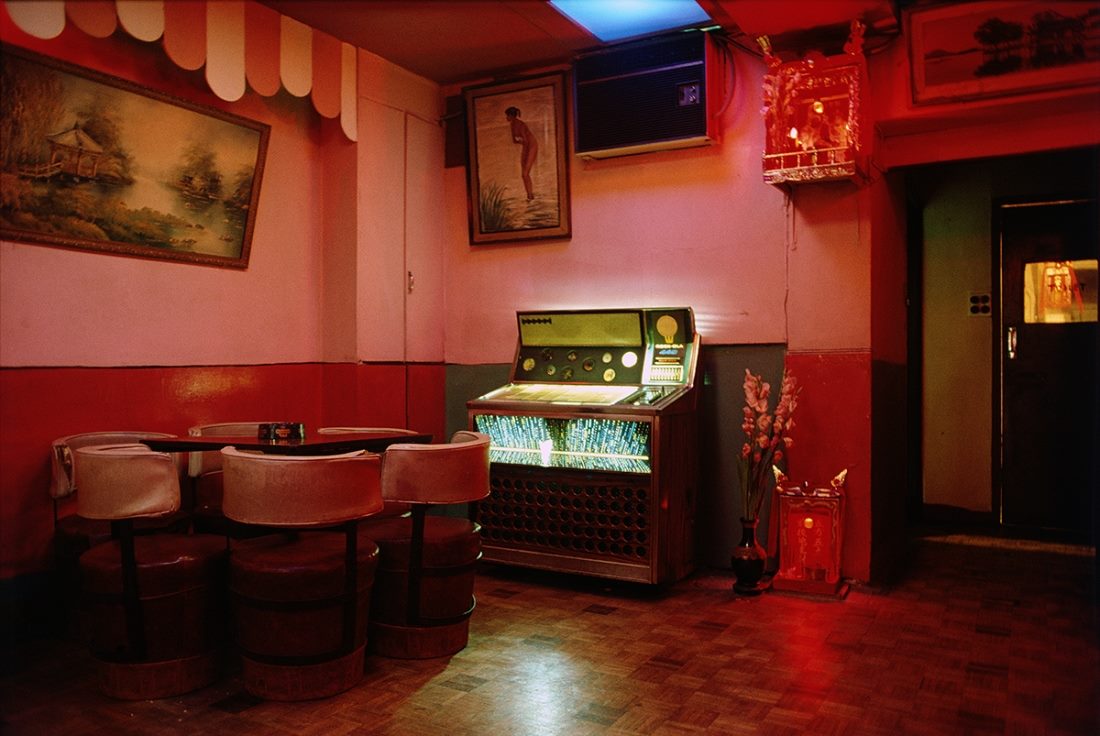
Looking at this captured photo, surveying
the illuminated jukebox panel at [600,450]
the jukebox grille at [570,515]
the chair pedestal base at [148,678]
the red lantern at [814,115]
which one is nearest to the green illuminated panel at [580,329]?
the illuminated jukebox panel at [600,450]

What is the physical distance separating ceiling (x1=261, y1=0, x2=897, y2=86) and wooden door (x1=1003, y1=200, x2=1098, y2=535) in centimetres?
280

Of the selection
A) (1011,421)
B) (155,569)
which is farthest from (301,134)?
(1011,421)

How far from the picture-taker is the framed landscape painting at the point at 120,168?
3646 millimetres

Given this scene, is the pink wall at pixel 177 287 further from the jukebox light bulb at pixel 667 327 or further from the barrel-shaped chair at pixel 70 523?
the jukebox light bulb at pixel 667 327

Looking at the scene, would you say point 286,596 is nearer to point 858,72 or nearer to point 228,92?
point 228,92

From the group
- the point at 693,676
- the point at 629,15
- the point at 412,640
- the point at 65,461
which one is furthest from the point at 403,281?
the point at 693,676

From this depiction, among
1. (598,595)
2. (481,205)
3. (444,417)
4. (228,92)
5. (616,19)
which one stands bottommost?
(598,595)

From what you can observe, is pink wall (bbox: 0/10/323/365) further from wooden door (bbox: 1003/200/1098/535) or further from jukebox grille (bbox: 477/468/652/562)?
wooden door (bbox: 1003/200/1098/535)

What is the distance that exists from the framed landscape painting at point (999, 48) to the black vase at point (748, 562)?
2470mm

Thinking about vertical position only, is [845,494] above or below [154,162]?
below

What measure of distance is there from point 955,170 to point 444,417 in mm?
4361

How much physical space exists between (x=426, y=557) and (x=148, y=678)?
1092 mm

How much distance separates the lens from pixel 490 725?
9.37 ft

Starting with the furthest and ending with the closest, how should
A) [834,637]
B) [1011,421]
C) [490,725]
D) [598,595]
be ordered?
[1011,421]
[598,595]
[834,637]
[490,725]
